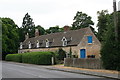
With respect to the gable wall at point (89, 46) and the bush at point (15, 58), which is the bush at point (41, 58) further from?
the gable wall at point (89, 46)

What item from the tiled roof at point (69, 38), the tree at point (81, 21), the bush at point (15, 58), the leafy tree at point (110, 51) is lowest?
the bush at point (15, 58)

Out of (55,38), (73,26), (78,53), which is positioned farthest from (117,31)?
(73,26)

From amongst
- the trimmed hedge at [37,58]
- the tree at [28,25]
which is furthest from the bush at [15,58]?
the tree at [28,25]

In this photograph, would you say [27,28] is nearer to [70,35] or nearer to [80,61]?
[70,35]

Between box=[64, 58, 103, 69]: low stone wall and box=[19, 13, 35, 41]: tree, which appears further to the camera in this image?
box=[19, 13, 35, 41]: tree

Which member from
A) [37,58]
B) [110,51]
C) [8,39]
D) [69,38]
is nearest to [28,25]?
[8,39]

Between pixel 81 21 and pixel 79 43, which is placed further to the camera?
pixel 81 21

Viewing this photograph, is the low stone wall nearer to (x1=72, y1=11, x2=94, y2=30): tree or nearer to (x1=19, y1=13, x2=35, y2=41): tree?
(x1=72, y1=11, x2=94, y2=30): tree

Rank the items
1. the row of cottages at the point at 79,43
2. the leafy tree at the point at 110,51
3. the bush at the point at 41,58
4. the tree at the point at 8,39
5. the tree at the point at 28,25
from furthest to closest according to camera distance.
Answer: the tree at the point at 28,25, the tree at the point at 8,39, the row of cottages at the point at 79,43, the bush at the point at 41,58, the leafy tree at the point at 110,51

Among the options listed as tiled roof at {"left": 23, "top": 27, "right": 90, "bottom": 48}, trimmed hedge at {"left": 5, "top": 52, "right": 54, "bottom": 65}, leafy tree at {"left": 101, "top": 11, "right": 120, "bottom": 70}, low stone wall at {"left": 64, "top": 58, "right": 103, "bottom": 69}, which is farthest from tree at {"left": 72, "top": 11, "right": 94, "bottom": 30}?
leafy tree at {"left": 101, "top": 11, "right": 120, "bottom": 70}

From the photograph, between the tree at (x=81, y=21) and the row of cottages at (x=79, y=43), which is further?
the tree at (x=81, y=21)

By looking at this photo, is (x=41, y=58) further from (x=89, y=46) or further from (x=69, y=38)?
(x=69, y=38)

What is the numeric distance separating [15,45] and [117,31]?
50866mm

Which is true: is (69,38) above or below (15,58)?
above
